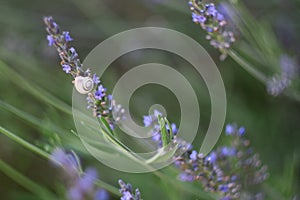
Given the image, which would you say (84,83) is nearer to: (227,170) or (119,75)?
(227,170)

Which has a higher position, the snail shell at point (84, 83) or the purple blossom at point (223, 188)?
the purple blossom at point (223, 188)

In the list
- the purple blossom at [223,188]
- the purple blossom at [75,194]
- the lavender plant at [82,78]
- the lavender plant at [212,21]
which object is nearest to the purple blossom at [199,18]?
the lavender plant at [212,21]

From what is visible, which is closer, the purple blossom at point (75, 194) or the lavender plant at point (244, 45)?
the lavender plant at point (244, 45)

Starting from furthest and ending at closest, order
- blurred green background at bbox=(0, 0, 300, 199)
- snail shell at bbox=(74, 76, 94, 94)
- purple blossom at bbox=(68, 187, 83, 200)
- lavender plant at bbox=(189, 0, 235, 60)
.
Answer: blurred green background at bbox=(0, 0, 300, 199), purple blossom at bbox=(68, 187, 83, 200), lavender plant at bbox=(189, 0, 235, 60), snail shell at bbox=(74, 76, 94, 94)

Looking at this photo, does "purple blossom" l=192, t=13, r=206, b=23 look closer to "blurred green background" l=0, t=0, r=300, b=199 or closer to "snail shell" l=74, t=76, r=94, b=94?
"snail shell" l=74, t=76, r=94, b=94

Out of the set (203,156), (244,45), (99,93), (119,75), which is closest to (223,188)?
(203,156)

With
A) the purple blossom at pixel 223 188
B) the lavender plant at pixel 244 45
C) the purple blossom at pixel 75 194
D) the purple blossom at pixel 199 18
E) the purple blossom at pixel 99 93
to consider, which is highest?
the lavender plant at pixel 244 45

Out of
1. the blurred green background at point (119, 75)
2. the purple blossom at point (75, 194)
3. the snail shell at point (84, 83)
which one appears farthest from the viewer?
the blurred green background at point (119, 75)

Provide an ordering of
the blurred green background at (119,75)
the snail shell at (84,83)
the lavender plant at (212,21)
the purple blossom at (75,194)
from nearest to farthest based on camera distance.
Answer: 1. the snail shell at (84,83)
2. the lavender plant at (212,21)
3. the purple blossom at (75,194)
4. the blurred green background at (119,75)

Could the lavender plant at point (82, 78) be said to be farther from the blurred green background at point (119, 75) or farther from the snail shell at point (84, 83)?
the blurred green background at point (119, 75)

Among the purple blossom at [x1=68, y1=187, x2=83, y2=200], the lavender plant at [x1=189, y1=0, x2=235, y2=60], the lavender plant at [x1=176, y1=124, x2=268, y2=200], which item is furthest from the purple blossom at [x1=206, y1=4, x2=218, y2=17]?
the purple blossom at [x1=68, y1=187, x2=83, y2=200]
